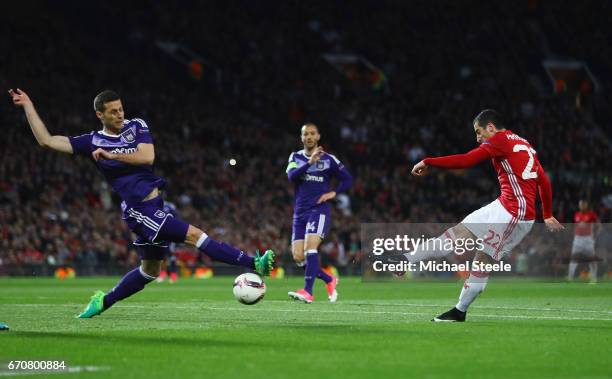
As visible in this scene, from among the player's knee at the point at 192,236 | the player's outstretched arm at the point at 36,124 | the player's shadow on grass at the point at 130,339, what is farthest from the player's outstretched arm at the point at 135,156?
the player's shadow on grass at the point at 130,339

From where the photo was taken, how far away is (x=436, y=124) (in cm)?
4425

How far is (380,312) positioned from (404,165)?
2792 cm

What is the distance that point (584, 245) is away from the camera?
27328 mm

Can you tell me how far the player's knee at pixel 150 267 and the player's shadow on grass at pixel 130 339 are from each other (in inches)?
76.5

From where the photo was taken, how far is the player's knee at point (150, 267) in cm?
1239

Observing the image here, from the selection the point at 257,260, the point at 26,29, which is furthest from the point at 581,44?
the point at 257,260

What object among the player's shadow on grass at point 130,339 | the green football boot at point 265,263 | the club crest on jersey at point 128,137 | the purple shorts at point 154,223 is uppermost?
the club crest on jersey at point 128,137

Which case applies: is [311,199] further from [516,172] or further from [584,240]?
[584,240]

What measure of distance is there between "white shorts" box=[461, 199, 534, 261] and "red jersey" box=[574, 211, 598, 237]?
585 inches

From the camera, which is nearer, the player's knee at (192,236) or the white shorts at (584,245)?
the player's knee at (192,236)

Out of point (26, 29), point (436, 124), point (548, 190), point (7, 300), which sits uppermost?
point (26, 29)

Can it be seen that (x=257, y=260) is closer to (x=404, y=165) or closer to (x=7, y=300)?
(x=7, y=300)

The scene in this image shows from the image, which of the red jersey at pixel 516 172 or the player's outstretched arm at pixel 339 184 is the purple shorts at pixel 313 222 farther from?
the red jersey at pixel 516 172

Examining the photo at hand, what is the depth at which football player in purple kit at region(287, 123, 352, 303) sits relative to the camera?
674 inches
